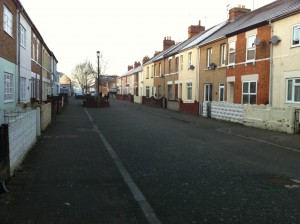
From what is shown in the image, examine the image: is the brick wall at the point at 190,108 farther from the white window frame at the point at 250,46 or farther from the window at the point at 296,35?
the window at the point at 296,35

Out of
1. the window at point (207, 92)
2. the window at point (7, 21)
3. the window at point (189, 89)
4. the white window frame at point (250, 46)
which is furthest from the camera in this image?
the window at point (189, 89)

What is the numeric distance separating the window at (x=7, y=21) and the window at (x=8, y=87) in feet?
6.51

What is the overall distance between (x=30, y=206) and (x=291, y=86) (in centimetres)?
1551

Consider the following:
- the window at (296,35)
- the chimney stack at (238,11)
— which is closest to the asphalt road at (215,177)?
the window at (296,35)

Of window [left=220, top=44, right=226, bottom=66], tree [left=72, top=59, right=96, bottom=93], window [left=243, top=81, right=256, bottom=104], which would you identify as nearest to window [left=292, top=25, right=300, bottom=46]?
window [left=243, top=81, right=256, bottom=104]

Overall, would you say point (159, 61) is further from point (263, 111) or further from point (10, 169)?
point (10, 169)

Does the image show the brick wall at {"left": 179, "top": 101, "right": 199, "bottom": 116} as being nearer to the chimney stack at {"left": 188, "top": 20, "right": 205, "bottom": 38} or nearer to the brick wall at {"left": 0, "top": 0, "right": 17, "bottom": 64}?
the chimney stack at {"left": 188, "top": 20, "right": 205, "bottom": 38}

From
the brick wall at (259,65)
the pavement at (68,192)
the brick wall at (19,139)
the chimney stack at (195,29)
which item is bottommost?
the pavement at (68,192)

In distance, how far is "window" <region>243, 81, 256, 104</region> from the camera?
21.6 meters

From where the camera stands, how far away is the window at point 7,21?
15575 mm

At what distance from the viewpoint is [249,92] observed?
72.3 ft

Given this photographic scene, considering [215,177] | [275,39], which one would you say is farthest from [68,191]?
[275,39]

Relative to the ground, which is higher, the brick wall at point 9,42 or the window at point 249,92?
the brick wall at point 9,42

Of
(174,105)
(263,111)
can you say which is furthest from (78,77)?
(263,111)
